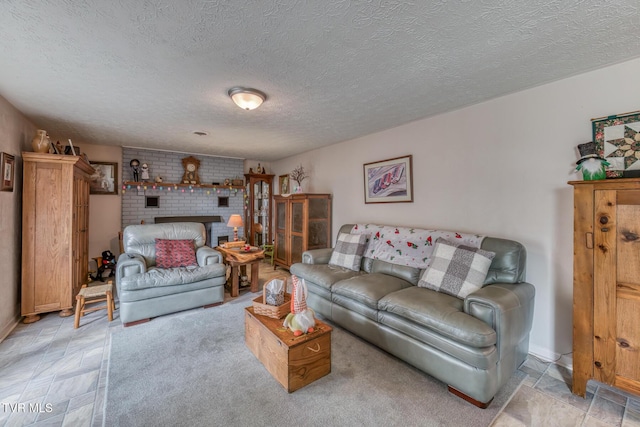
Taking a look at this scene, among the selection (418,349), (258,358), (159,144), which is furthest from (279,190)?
(418,349)

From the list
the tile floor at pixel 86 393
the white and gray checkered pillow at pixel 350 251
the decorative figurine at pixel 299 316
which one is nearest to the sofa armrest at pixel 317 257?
the white and gray checkered pillow at pixel 350 251

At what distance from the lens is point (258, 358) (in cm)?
215

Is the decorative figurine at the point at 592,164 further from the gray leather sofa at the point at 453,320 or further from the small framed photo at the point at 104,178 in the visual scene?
the small framed photo at the point at 104,178

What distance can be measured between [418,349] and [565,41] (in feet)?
7.18

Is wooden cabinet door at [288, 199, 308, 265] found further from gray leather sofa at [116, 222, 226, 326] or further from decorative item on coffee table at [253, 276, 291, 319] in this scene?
decorative item on coffee table at [253, 276, 291, 319]

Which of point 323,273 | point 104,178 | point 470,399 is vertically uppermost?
point 104,178

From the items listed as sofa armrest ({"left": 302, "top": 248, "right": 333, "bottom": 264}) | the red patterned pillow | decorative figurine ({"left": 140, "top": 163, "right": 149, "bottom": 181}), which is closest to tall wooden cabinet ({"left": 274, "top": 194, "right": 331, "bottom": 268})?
sofa armrest ({"left": 302, "top": 248, "right": 333, "bottom": 264})

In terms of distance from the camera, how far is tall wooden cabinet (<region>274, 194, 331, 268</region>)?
4.24 meters

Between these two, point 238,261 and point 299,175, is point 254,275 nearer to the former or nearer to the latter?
point 238,261

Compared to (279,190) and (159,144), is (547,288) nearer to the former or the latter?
(279,190)

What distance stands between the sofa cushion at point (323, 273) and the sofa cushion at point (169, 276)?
965 millimetres

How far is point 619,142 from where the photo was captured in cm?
189

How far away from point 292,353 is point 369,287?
0.94 metres

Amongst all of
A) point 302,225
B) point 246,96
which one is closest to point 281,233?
point 302,225
